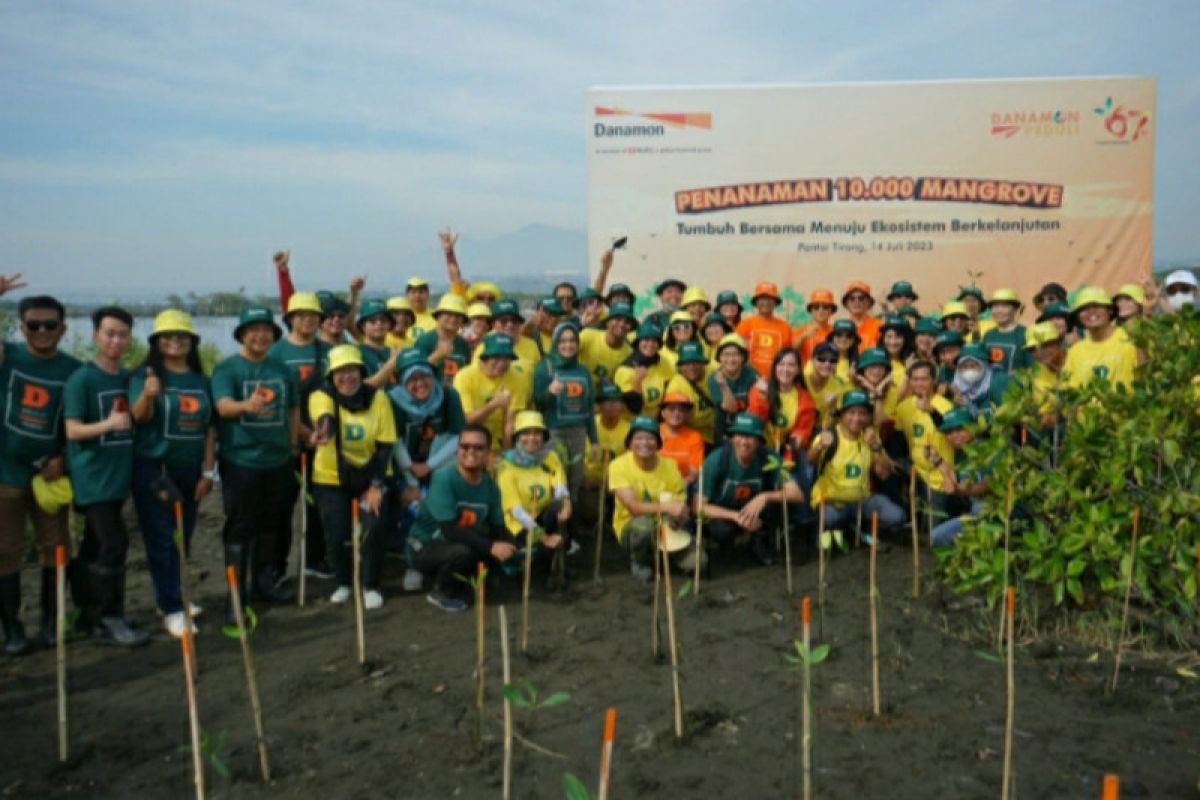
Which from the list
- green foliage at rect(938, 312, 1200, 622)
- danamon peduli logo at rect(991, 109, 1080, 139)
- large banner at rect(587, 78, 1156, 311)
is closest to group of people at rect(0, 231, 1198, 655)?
green foliage at rect(938, 312, 1200, 622)

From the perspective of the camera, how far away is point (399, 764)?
3.86 meters

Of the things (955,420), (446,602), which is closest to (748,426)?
(955,420)

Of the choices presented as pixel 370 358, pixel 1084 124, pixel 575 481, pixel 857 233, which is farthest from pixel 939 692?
pixel 1084 124

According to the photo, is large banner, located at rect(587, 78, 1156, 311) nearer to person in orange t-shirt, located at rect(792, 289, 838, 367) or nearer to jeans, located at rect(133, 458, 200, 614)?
person in orange t-shirt, located at rect(792, 289, 838, 367)

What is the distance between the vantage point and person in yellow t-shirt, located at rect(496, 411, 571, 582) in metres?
6.17

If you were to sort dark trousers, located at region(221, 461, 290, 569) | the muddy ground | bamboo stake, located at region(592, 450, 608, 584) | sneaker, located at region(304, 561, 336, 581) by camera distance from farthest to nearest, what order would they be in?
sneaker, located at region(304, 561, 336, 581) < bamboo stake, located at region(592, 450, 608, 584) < dark trousers, located at region(221, 461, 290, 569) < the muddy ground

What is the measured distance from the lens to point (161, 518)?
17.7 ft

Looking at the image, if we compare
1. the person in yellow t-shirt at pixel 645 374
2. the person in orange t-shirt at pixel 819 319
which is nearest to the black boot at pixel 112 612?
the person in yellow t-shirt at pixel 645 374

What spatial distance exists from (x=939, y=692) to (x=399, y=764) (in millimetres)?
2542

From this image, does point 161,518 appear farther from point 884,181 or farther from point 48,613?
point 884,181

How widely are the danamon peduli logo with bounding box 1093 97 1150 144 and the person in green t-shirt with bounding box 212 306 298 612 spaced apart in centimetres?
918

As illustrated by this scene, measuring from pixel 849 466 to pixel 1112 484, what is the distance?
7.61 ft

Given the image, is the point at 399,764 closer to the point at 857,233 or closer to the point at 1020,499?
the point at 1020,499

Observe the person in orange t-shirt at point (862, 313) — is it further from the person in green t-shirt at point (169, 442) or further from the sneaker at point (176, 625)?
the sneaker at point (176, 625)
